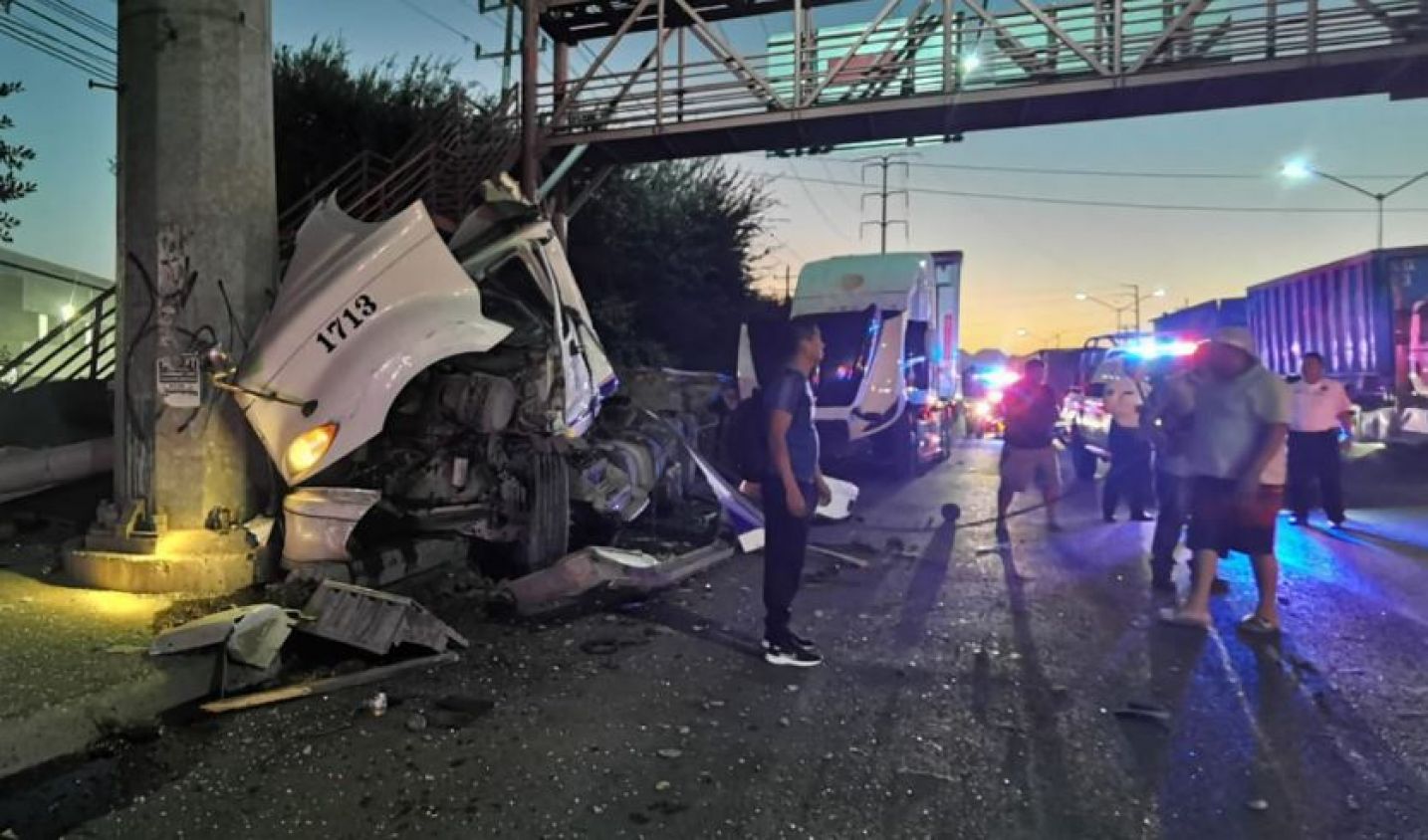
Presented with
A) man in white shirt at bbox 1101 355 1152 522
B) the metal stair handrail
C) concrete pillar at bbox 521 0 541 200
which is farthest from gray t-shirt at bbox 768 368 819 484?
concrete pillar at bbox 521 0 541 200

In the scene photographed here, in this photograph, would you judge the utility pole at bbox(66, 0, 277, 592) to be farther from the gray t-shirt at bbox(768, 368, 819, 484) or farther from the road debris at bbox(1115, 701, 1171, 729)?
the road debris at bbox(1115, 701, 1171, 729)

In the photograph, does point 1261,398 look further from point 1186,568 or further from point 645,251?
point 645,251

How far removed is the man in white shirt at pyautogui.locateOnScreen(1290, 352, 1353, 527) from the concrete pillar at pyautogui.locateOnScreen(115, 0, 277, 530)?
30.9 ft

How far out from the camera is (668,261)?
2047cm

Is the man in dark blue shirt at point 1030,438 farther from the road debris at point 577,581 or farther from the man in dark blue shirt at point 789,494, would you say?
the man in dark blue shirt at point 789,494

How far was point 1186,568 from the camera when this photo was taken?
7.15 m

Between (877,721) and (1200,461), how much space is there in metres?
2.94

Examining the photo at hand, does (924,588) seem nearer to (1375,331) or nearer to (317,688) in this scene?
(317,688)

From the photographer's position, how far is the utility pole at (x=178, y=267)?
5.34m

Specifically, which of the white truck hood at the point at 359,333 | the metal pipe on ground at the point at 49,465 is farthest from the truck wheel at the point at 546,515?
the metal pipe on ground at the point at 49,465

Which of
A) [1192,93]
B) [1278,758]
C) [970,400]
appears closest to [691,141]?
[1192,93]

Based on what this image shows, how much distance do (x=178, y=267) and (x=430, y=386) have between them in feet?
5.36

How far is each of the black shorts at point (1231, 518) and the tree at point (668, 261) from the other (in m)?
13.9

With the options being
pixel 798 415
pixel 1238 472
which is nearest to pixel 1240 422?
pixel 1238 472
